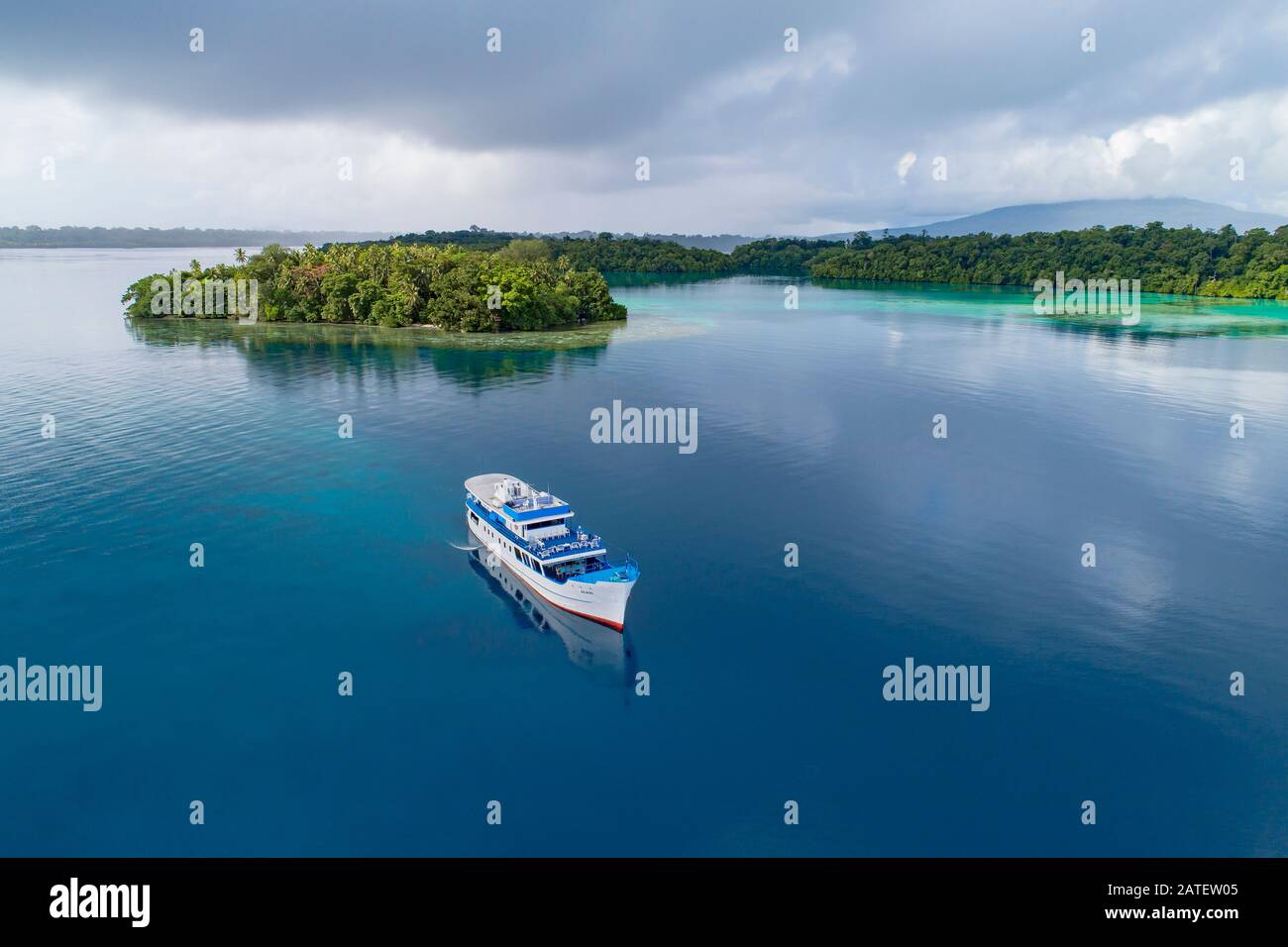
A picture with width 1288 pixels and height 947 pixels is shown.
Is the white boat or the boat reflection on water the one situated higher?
the white boat

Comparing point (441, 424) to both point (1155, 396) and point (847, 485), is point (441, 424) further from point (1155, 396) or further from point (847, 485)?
point (1155, 396)

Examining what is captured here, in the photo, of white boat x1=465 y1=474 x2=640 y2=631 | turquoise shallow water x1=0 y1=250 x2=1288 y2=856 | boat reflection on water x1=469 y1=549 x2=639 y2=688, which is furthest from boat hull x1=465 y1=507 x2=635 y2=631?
turquoise shallow water x1=0 y1=250 x2=1288 y2=856

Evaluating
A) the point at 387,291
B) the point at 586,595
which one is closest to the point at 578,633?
the point at 586,595

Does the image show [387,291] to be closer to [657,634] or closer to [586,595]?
Answer: [586,595]

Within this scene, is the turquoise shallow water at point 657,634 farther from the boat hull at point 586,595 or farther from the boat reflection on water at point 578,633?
the boat hull at point 586,595

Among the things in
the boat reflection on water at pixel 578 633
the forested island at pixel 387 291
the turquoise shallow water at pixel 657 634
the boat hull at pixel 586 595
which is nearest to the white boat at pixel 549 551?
the boat hull at pixel 586 595

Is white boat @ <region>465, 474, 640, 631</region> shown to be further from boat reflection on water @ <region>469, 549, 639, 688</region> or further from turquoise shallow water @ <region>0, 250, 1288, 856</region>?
turquoise shallow water @ <region>0, 250, 1288, 856</region>
